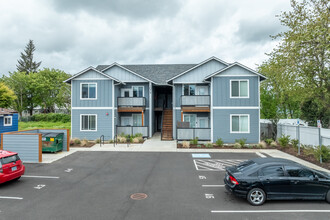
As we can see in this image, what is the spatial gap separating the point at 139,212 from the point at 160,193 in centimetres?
166

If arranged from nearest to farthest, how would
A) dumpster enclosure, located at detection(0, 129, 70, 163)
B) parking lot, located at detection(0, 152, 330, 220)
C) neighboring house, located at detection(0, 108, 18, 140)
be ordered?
1. parking lot, located at detection(0, 152, 330, 220)
2. dumpster enclosure, located at detection(0, 129, 70, 163)
3. neighboring house, located at detection(0, 108, 18, 140)

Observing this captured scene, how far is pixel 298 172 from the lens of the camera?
721 centimetres

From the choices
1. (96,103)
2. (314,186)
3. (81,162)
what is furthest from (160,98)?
(314,186)

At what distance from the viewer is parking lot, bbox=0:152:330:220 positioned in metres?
6.29

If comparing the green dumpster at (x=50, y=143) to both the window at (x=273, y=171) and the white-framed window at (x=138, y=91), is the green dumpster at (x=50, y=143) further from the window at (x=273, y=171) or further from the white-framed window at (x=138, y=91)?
the window at (x=273, y=171)

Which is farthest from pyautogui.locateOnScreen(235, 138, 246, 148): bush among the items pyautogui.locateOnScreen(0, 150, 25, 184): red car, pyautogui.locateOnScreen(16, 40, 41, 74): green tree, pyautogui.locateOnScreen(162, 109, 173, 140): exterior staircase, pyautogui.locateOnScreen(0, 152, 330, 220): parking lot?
pyautogui.locateOnScreen(16, 40, 41, 74): green tree

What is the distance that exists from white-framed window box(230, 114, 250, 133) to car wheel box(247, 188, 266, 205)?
1218 centimetres

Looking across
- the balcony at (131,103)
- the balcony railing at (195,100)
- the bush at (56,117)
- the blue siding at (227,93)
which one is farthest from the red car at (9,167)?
the bush at (56,117)

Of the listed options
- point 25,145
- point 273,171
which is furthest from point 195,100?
point 25,145

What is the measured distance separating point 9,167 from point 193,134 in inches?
560

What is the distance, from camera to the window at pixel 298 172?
23.5 feet

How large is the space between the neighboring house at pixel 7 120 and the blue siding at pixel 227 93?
2164 cm

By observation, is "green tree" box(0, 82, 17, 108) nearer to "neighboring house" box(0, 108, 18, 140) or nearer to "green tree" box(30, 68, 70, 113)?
"neighboring house" box(0, 108, 18, 140)

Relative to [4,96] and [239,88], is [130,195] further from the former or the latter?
[4,96]
